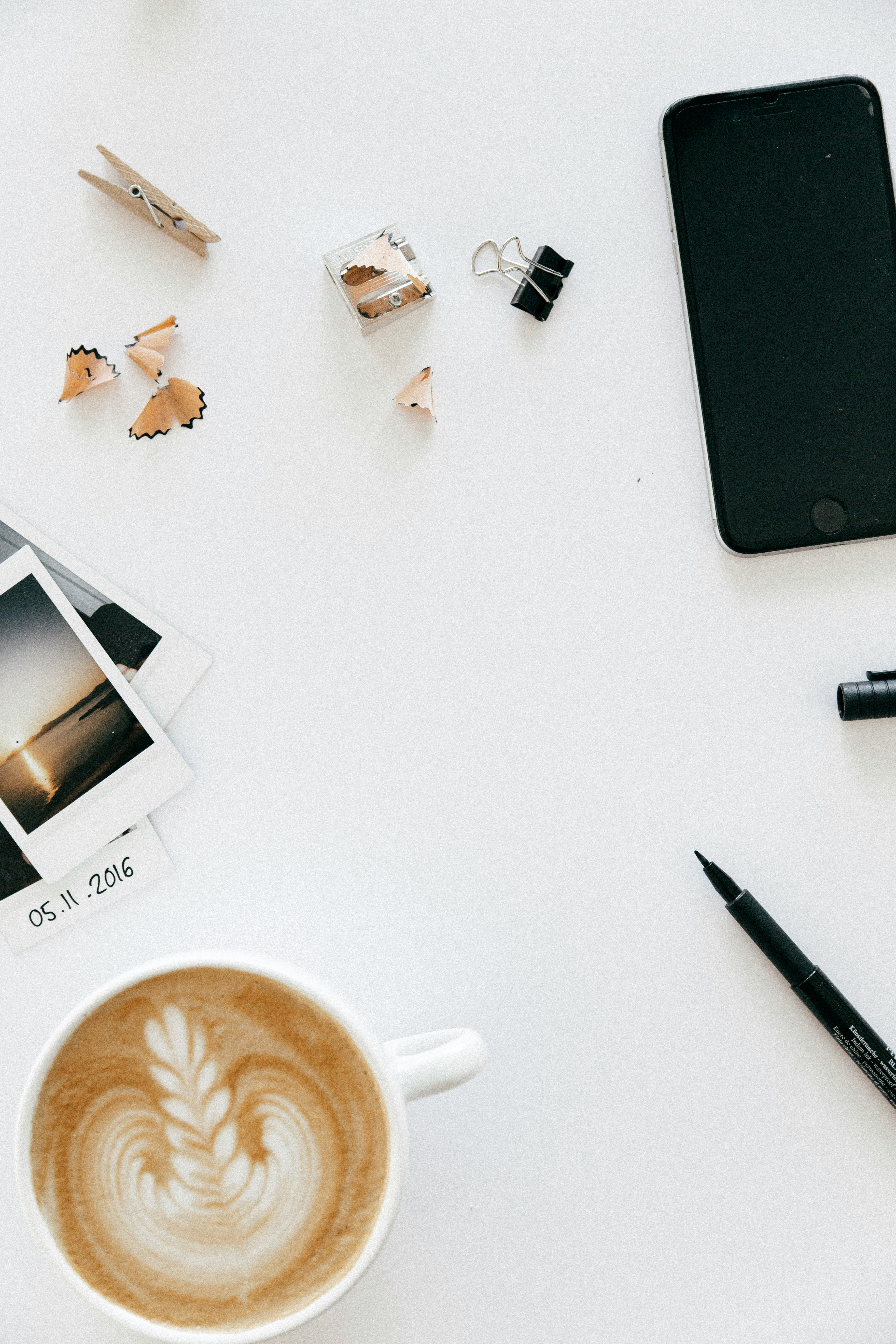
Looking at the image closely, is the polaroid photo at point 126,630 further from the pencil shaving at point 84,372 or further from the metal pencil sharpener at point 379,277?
the metal pencil sharpener at point 379,277

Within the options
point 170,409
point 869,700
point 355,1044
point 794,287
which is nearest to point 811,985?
point 869,700

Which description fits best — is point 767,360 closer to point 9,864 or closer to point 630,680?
point 630,680

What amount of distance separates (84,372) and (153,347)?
0.05 meters

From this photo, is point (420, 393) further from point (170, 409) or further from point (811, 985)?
point (811, 985)

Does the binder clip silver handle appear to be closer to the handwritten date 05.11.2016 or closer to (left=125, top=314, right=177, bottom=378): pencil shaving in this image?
(left=125, top=314, right=177, bottom=378): pencil shaving

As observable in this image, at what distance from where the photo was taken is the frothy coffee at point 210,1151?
0.52 m

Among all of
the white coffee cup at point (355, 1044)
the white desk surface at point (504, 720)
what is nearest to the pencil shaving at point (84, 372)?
the white desk surface at point (504, 720)

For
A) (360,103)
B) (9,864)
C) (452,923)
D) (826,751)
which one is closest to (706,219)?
(360,103)

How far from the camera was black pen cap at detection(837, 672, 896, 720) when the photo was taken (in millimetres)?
592

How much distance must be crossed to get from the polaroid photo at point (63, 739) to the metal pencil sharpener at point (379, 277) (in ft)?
0.94

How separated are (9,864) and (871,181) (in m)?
0.76

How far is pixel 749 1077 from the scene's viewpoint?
0.62 metres

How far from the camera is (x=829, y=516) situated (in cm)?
60

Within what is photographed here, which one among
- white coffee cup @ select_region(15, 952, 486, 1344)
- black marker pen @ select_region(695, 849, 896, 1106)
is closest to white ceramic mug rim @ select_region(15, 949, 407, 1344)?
white coffee cup @ select_region(15, 952, 486, 1344)
